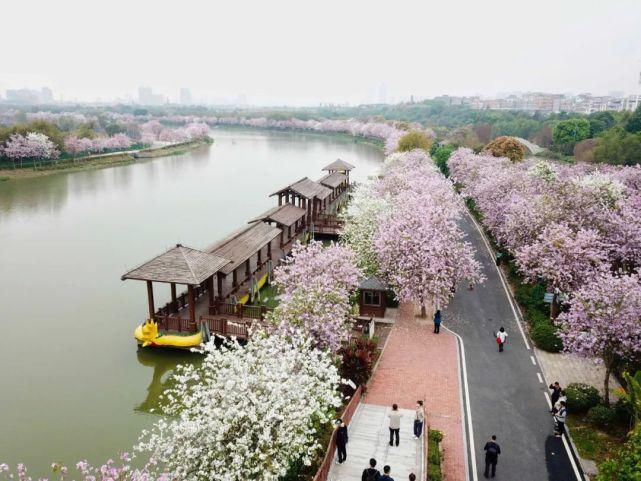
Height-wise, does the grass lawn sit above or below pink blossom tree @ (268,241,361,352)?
below

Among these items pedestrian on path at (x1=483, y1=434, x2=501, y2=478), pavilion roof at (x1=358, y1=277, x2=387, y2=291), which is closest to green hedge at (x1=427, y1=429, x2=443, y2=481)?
pedestrian on path at (x1=483, y1=434, x2=501, y2=478)

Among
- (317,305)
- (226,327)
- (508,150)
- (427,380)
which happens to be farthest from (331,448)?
(508,150)

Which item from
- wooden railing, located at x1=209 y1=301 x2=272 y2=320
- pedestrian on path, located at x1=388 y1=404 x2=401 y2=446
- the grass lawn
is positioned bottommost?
the grass lawn

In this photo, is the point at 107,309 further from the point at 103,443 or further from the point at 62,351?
the point at 103,443

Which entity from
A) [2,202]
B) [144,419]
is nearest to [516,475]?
[144,419]

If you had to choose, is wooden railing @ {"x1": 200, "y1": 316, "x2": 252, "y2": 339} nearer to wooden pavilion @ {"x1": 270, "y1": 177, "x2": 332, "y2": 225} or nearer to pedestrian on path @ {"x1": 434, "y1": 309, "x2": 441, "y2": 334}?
pedestrian on path @ {"x1": 434, "y1": 309, "x2": 441, "y2": 334}

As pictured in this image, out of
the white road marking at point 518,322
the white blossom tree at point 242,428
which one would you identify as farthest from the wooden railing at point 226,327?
the white road marking at point 518,322

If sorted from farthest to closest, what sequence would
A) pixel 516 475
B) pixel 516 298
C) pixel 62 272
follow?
pixel 62 272
pixel 516 298
pixel 516 475
